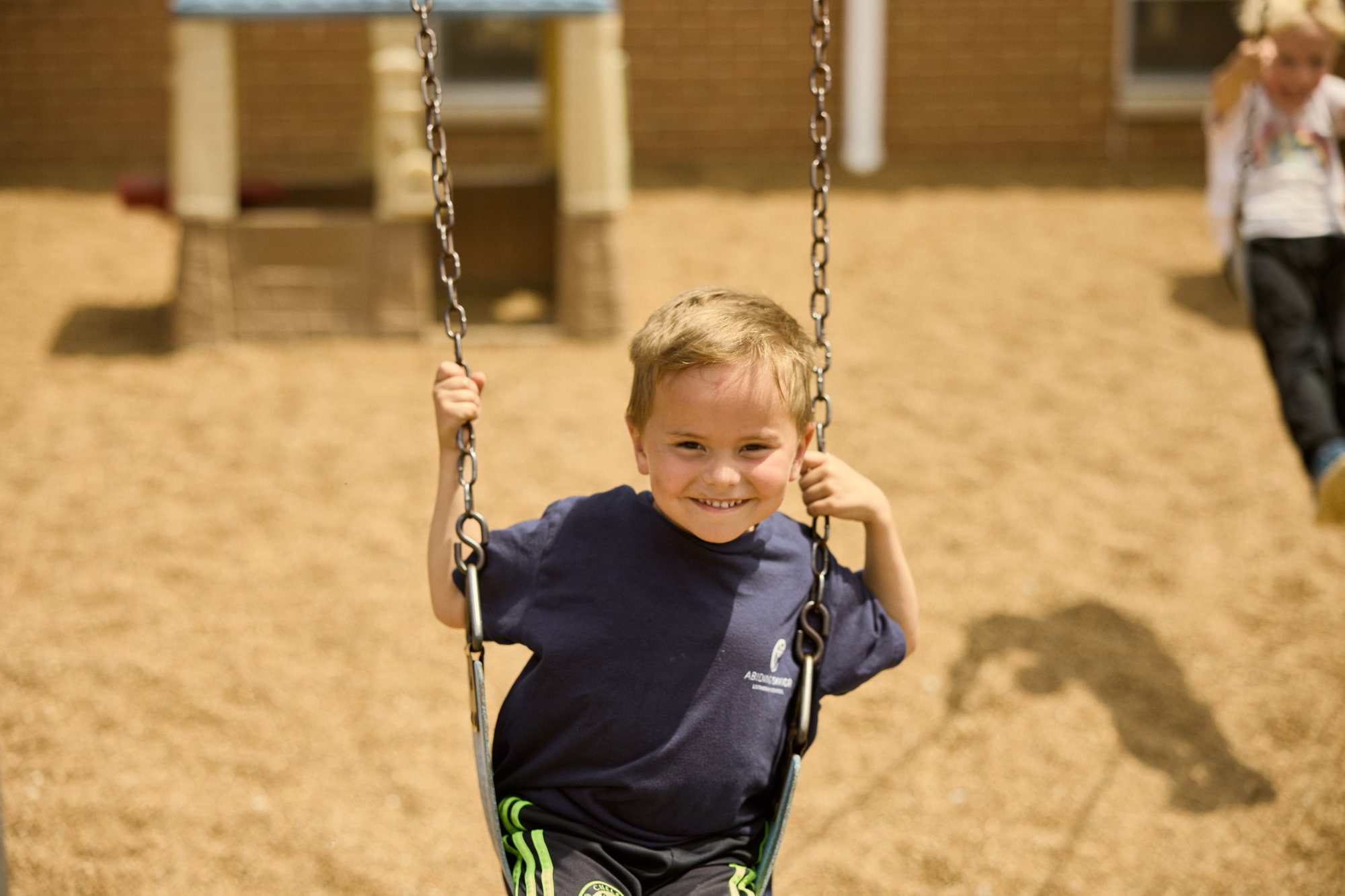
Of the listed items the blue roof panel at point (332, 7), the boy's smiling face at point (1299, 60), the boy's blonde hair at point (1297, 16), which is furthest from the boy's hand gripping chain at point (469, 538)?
the blue roof panel at point (332, 7)

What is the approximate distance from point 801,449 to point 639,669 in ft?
1.56

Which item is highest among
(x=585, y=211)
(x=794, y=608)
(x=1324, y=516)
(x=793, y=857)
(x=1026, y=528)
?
(x=585, y=211)

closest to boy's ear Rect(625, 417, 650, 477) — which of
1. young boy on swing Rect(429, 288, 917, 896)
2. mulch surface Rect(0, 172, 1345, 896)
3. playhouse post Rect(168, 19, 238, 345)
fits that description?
young boy on swing Rect(429, 288, 917, 896)

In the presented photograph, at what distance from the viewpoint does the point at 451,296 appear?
7.95 ft

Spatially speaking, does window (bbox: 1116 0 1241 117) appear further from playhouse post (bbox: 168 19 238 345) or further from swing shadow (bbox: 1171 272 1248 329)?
playhouse post (bbox: 168 19 238 345)

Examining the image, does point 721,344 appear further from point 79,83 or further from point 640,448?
point 79,83

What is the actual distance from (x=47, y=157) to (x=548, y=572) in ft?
27.5

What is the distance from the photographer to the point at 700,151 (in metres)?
9.63

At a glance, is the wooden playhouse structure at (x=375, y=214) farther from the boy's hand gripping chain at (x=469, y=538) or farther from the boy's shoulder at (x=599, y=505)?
the boy's shoulder at (x=599, y=505)

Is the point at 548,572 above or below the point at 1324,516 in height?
above

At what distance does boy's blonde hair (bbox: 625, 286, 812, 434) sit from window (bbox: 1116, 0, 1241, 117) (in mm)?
8081

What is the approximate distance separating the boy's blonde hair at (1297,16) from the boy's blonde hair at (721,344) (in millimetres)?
2614

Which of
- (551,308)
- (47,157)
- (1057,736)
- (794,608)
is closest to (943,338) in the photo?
(551,308)

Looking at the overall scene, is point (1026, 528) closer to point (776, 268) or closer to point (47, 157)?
point (776, 268)
